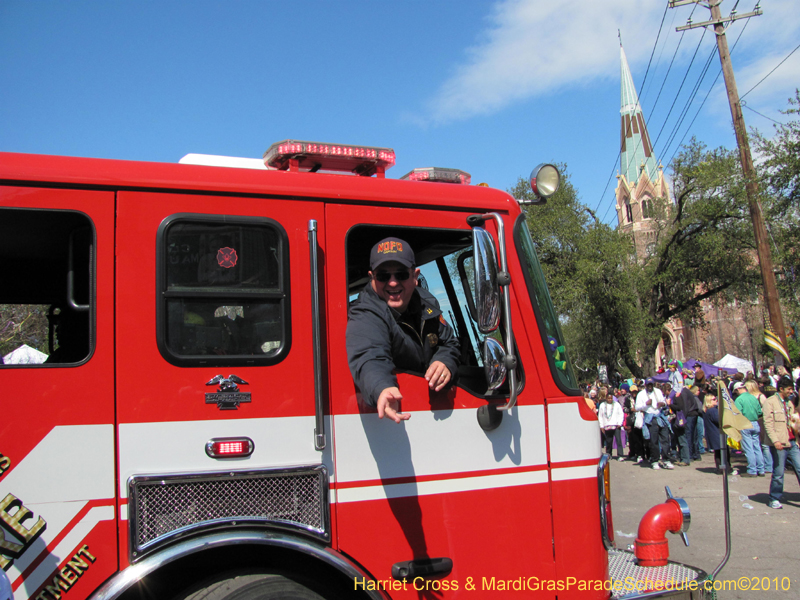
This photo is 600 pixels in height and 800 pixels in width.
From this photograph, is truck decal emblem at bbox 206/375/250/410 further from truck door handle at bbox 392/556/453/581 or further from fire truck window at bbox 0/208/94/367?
truck door handle at bbox 392/556/453/581

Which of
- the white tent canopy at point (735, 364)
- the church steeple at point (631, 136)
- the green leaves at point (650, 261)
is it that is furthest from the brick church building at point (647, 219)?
the green leaves at point (650, 261)

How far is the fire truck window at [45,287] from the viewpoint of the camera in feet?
7.68

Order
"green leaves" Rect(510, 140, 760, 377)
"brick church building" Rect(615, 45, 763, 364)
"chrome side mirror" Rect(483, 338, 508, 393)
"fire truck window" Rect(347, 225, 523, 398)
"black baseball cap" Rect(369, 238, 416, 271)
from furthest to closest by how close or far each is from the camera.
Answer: "brick church building" Rect(615, 45, 763, 364) < "green leaves" Rect(510, 140, 760, 377) < "fire truck window" Rect(347, 225, 523, 398) < "black baseball cap" Rect(369, 238, 416, 271) < "chrome side mirror" Rect(483, 338, 508, 393)

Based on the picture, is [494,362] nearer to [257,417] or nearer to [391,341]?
[391,341]

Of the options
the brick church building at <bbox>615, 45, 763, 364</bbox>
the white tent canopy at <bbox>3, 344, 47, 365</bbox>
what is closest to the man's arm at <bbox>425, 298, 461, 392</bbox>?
the white tent canopy at <bbox>3, 344, 47, 365</bbox>

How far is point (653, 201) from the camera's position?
28.9 m

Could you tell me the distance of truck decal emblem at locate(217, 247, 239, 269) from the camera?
98.3 inches

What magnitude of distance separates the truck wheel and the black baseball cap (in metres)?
1.32

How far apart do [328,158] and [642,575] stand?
2.59 meters

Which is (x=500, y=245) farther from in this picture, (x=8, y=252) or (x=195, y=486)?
(x=8, y=252)

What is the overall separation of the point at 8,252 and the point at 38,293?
304 mm

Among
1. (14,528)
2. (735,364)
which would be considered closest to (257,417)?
(14,528)

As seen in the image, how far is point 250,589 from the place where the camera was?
2.29 m

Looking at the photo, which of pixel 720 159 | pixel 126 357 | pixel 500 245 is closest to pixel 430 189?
pixel 500 245
